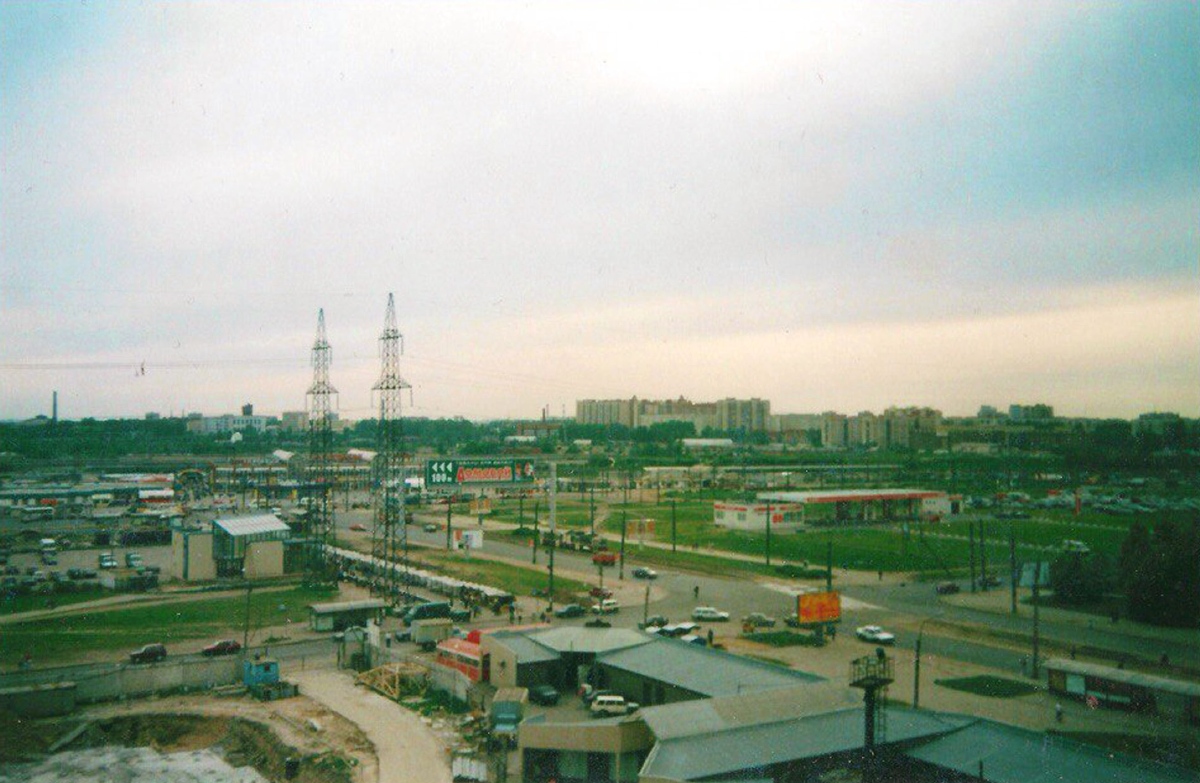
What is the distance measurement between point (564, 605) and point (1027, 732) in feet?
34.9

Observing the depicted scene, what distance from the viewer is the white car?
13289 mm

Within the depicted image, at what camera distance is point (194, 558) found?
784 inches

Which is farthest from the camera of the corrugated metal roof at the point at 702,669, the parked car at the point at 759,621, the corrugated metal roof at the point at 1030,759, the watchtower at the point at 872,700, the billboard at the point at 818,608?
the parked car at the point at 759,621

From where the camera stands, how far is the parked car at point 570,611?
51.0 ft

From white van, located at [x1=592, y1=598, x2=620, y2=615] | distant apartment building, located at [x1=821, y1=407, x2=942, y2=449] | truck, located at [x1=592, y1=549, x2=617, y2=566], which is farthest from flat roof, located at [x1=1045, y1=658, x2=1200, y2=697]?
distant apartment building, located at [x1=821, y1=407, x2=942, y2=449]

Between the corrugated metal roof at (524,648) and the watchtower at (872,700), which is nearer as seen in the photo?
the watchtower at (872,700)

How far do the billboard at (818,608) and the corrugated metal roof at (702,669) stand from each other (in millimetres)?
3399

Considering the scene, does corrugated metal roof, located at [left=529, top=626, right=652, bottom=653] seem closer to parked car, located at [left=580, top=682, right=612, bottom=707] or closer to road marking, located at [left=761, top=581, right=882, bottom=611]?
parked car, located at [left=580, top=682, right=612, bottom=707]

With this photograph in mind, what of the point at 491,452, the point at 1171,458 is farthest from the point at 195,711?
the point at 491,452

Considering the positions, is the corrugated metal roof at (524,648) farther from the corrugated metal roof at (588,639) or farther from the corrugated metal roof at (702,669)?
the corrugated metal roof at (702,669)

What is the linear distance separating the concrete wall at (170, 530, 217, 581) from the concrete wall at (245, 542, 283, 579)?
0.82 m

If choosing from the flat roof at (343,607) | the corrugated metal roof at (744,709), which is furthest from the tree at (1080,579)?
the flat roof at (343,607)

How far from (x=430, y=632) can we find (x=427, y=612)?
1739 millimetres

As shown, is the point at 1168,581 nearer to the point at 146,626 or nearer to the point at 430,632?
the point at 430,632
